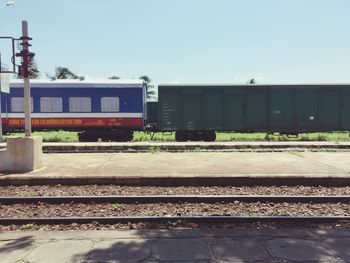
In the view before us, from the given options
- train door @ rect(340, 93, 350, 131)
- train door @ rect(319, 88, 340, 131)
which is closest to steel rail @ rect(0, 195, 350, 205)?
train door @ rect(319, 88, 340, 131)

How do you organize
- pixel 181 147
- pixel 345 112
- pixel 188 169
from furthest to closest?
pixel 345 112 → pixel 181 147 → pixel 188 169

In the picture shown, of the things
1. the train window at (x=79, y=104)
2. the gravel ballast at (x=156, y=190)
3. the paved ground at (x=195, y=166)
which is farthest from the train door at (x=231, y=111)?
the gravel ballast at (x=156, y=190)

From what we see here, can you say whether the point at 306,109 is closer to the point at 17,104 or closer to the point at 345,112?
the point at 345,112

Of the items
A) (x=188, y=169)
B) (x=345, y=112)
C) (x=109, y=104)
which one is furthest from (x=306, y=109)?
(x=188, y=169)

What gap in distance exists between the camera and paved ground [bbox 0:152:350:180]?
9062 millimetres

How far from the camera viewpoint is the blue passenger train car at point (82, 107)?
64.5ft

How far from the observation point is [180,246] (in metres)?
4.82

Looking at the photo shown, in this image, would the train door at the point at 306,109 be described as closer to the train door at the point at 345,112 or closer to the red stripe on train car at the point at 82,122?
the train door at the point at 345,112

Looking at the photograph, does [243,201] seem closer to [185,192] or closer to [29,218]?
[185,192]

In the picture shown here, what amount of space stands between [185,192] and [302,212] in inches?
103

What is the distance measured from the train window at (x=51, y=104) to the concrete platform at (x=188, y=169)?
755 centimetres

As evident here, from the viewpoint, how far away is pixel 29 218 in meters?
6.07

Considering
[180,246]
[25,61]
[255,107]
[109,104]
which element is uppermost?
[25,61]

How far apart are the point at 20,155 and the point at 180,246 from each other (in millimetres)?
6696
